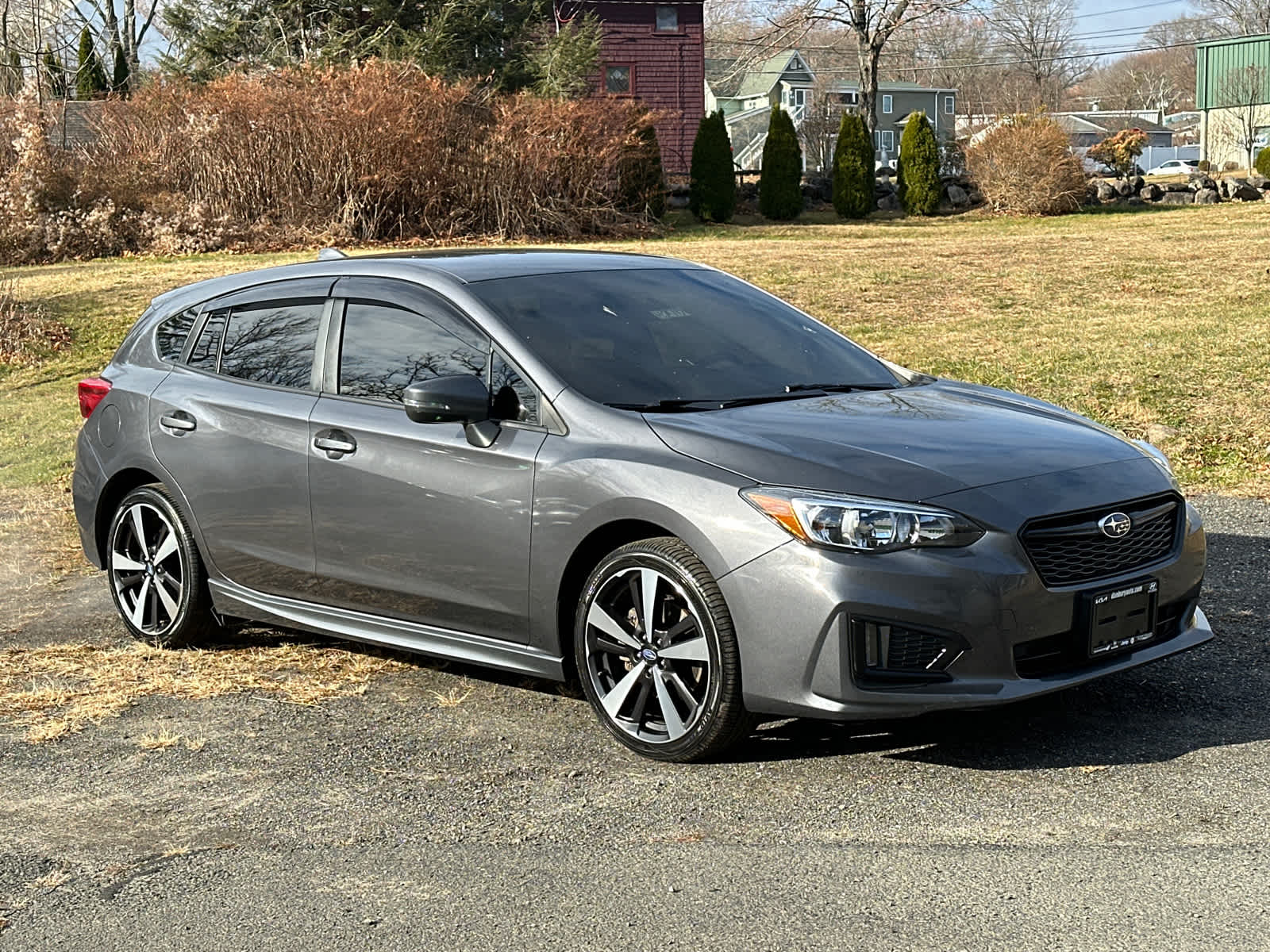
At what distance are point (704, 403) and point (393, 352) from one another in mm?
1275

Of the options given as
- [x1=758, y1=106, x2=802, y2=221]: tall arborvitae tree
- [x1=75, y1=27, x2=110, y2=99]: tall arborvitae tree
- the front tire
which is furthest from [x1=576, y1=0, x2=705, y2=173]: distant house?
the front tire

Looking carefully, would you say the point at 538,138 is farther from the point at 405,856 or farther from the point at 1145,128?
the point at 1145,128

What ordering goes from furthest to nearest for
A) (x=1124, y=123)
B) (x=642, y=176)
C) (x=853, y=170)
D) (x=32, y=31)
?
(x=1124, y=123), (x=32, y=31), (x=853, y=170), (x=642, y=176)

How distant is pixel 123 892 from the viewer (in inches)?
164

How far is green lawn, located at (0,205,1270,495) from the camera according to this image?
12.0m

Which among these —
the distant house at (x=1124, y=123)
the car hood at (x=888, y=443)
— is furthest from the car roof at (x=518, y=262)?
the distant house at (x=1124, y=123)

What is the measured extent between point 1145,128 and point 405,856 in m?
129

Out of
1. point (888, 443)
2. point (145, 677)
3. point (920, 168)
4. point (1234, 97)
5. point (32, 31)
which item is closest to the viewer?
point (888, 443)

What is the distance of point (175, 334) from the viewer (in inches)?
274

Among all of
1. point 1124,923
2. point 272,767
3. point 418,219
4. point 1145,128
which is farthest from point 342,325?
point 1145,128

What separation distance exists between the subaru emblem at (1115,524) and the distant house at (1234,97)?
65.6 metres

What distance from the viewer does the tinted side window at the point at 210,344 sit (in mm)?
6711

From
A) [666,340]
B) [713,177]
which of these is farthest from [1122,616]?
[713,177]

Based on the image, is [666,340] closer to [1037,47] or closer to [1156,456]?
[1156,456]
